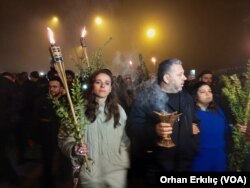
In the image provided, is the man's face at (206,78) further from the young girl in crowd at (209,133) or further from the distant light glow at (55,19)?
the distant light glow at (55,19)

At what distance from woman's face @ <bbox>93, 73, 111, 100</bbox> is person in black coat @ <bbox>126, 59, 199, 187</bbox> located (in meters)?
0.26

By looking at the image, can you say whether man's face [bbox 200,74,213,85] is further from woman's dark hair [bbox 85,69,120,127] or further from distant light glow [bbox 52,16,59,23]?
distant light glow [bbox 52,16,59,23]

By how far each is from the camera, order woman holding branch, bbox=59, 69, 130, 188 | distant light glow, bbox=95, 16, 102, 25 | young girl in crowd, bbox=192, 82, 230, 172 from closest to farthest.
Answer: woman holding branch, bbox=59, 69, 130, 188 → young girl in crowd, bbox=192, 82, 230, 172 → distant light glow, bbox=95, 16, 102, 25

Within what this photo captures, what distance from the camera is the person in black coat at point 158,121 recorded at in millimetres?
2857

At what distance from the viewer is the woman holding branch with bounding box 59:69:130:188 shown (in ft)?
9.25

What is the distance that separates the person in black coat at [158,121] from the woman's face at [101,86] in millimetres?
264

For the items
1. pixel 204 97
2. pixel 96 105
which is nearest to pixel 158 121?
pixel 96 105

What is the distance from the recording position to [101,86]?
290 cm

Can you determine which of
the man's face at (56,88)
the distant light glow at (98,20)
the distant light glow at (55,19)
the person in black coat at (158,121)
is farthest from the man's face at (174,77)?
the distant light glow at (55,19)

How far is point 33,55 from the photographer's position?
1241cm

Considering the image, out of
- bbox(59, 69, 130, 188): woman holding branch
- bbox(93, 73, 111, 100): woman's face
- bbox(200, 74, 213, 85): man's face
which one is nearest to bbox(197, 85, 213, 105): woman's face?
bbox(59, 69, 130, 188): woman holding branch

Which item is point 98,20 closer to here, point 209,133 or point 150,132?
point 209,133

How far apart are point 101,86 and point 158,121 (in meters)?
0.53

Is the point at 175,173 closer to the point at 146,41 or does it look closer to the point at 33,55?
the point at 146,41
